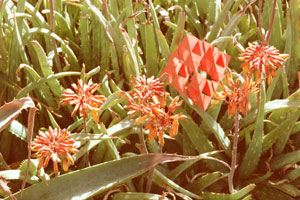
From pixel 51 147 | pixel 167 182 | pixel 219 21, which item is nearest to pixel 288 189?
pixel 167 182

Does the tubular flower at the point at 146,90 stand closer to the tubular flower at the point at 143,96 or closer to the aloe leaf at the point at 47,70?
the tubular flower at the point at 143,96

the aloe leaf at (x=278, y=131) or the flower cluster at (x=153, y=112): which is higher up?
the flower cluster at (x=153, y=112)

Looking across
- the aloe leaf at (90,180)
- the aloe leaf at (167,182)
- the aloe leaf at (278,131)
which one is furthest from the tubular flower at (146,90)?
the aloe leaf at (278,131)

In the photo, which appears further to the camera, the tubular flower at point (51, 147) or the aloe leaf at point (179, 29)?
the aloe leaf at point (179, 29)

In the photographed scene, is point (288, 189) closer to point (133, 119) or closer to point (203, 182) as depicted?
point (203, 182)

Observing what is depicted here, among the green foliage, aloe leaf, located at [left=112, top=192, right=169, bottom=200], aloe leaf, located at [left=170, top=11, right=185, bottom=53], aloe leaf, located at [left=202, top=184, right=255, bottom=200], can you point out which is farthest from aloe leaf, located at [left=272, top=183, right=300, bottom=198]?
aloe leaf, located at [left=170, top=11, right=185, bottom=53]

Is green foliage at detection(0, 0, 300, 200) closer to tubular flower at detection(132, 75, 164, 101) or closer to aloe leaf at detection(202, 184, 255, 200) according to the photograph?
aloe leaf at detection(202, 184, 255, 200)

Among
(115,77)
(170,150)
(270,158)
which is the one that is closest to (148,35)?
(115,77)

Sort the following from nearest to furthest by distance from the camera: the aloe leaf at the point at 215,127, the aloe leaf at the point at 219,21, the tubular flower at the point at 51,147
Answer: the tubular flower at the point at 51,147 < the aloe leaf at the point at 215,127 < the aloe leaf at the point at 219,21
